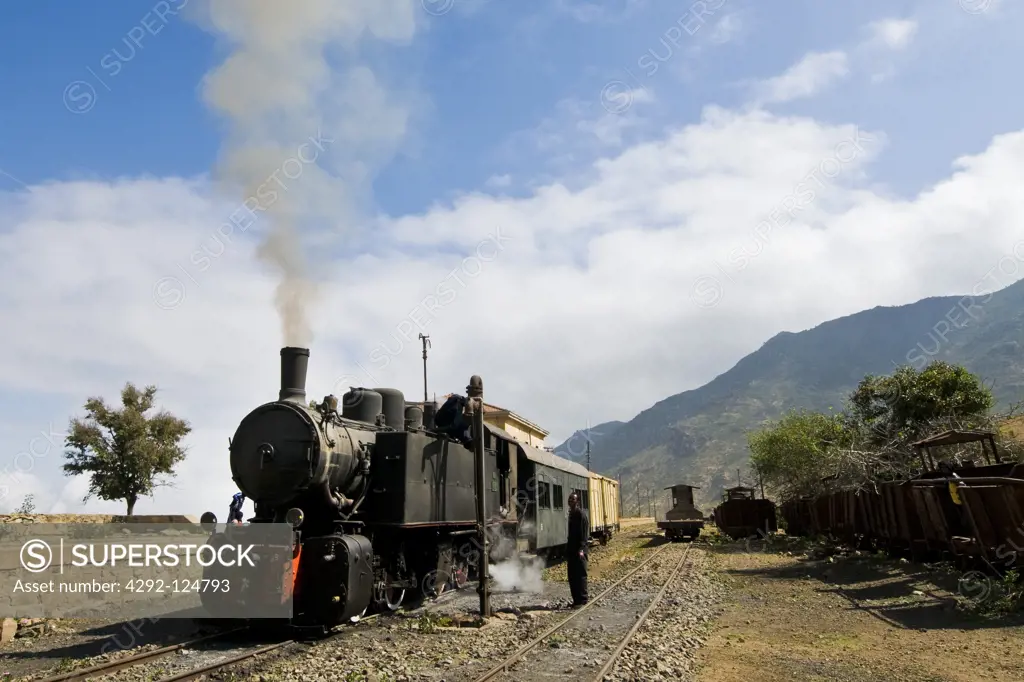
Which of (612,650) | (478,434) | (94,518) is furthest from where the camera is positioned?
(94,518)

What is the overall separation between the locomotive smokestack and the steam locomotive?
14mm

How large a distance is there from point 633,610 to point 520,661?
4.09 metres

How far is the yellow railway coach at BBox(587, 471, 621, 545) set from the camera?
26.6 metres

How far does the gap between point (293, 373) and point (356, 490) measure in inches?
74.3

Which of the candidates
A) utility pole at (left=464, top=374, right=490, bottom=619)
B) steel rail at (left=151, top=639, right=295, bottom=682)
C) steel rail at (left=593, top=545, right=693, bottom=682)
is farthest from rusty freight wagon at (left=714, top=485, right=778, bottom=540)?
steel rail at (left=151, top=639, right=295, bottom=682)

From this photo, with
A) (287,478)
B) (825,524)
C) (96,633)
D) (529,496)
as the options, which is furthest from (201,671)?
(825,524)

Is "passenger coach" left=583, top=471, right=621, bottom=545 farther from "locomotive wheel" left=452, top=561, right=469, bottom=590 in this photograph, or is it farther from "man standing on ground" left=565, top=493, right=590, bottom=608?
"man standing on ground" left=565, top=493, right=590, bottom=608

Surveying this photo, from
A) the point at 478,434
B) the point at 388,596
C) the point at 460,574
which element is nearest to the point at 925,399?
the point at 460,574

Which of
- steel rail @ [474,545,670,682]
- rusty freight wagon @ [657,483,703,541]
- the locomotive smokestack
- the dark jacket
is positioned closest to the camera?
steel rail @ [474,545,670,682]

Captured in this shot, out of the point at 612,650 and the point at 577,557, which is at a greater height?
the point at 577,557

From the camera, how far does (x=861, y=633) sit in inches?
361

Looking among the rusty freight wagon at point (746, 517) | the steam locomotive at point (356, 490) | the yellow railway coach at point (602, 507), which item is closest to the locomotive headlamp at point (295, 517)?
the steam locomotive at point (356, 490)

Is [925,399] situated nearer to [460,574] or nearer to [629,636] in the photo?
[460,574]

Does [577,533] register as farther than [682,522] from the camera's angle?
No
